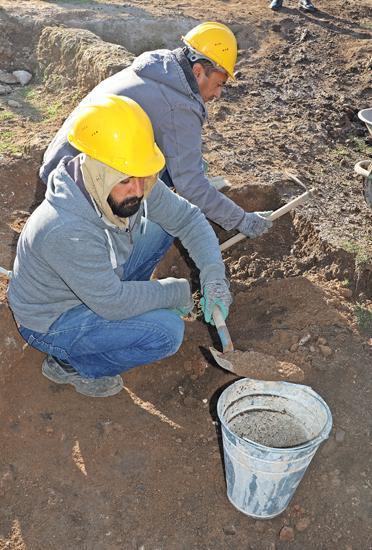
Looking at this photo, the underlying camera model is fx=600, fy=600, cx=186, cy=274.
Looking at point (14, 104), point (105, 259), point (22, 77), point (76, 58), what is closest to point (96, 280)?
point (105, 259)

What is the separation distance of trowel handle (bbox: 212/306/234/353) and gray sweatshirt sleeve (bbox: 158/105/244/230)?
31.2 inches

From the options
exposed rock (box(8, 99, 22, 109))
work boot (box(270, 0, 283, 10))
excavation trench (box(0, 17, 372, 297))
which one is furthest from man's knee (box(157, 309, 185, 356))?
work boot (box(270, 0, 283, 10))

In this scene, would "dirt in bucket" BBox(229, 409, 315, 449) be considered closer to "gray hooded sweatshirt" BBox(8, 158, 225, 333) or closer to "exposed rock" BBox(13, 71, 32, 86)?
"gray hooded sweatshirt" BBox(8, 158, 225, 333)

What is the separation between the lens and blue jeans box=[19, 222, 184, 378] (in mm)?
Answer: 3066

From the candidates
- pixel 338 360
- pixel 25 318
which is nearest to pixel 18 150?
pixel 25 318

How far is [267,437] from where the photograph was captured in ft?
10.1

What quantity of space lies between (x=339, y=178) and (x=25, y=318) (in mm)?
3177

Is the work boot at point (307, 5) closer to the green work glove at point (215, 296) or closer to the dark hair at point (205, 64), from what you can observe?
the dark hair at point (205, 64)

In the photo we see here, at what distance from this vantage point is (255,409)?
3.04m

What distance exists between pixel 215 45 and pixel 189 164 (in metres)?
0.71

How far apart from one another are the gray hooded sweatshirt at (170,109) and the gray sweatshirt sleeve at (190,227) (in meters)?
0.35

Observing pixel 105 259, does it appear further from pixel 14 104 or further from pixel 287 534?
pixel 14 104

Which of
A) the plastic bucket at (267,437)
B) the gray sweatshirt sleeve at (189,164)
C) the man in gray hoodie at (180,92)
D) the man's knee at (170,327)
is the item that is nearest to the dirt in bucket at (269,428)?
the plastic bucket at (267,437)

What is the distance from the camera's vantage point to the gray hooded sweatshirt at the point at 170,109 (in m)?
3.48
